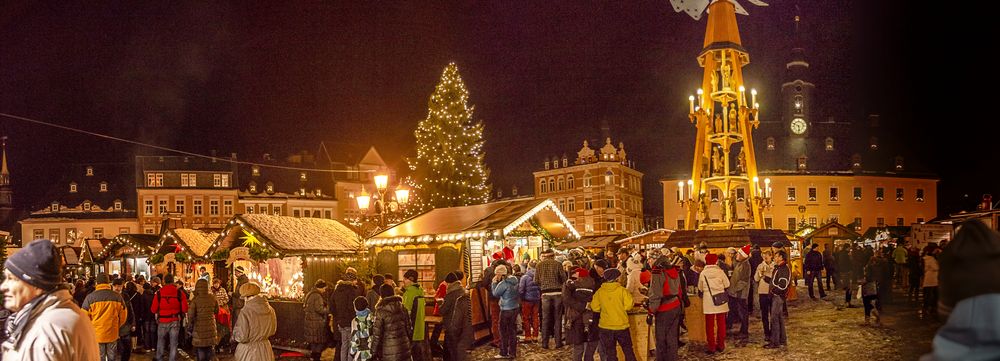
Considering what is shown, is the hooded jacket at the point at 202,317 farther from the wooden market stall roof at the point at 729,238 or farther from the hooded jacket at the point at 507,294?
the wooden market stall roof at the point at 729,238

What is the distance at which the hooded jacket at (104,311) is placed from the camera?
10375 mm

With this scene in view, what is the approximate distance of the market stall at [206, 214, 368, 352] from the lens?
18125mm

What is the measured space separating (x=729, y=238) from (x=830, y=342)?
6.83 meters

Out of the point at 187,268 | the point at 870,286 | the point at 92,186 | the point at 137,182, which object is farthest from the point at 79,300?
the point at 92,186

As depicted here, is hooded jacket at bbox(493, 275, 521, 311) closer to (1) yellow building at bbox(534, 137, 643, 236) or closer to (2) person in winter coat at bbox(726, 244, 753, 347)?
(2) person in winter coat at bbox(726, 244, 753, 347)

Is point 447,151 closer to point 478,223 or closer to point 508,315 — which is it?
point 478,223

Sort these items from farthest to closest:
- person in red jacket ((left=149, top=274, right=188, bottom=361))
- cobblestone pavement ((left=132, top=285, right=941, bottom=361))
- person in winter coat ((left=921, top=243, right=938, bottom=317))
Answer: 1. person in winter coat ((left=921, top=243, right=938, bottom=317))
2. person in red jacket ((left=149, top=274, right=188, bottom=361))
3. cobblestone pavement ((left=132, top=285, right=941, bottom=361))

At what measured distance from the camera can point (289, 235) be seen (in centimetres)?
1878

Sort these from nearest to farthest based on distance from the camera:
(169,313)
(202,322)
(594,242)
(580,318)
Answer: (580,318), (202,322), (169,313), (594,242)

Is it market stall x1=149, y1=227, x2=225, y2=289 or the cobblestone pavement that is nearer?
the cobblestone pavement

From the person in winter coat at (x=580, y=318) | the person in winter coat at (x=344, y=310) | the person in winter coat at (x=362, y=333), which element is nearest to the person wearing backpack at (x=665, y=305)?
the person in winter coat at (x=580, y=318)

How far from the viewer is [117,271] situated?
30297mm

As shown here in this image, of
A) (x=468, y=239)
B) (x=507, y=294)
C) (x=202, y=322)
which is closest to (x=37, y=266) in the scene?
(x=202, y=322)

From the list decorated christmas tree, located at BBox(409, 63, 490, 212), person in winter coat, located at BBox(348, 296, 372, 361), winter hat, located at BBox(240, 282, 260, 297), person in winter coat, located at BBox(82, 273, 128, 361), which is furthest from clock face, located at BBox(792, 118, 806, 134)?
winter hat, located at BBox(240, 282, 260, 297)
